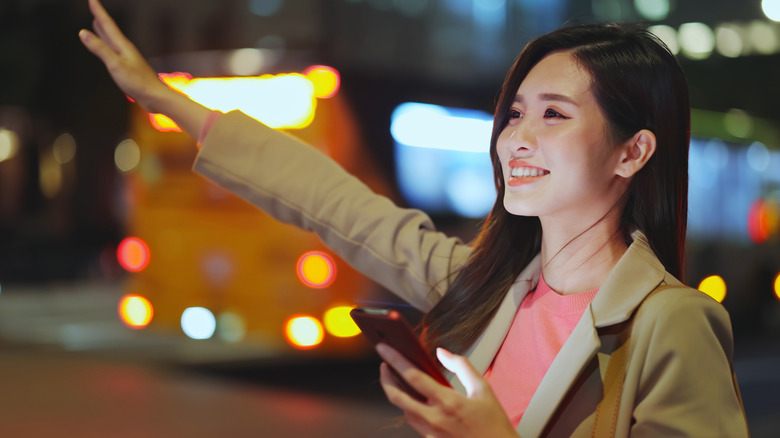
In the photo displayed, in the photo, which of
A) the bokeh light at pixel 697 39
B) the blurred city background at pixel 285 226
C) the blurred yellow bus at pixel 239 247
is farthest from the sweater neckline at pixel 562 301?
the bokeh light at pixel 697 39

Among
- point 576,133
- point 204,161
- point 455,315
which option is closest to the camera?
point 576,133

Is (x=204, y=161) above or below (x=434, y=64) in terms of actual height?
below

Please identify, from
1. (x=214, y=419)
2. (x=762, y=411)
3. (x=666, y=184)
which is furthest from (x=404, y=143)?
(x=666, y=184)

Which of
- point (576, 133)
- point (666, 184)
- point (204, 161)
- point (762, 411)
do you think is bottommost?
point (762, 411)

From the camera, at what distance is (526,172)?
1780mm

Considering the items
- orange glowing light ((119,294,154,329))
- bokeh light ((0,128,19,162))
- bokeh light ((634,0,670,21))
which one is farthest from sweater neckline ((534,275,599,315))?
bokeh light ((0,128,19,162))

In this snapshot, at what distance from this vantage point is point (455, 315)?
1945 millimetres

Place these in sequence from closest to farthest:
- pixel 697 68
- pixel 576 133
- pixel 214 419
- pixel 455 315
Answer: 1. pixel 576 133
2. pixel 455 315
3. pixel 214 419
4. pixel 697 68

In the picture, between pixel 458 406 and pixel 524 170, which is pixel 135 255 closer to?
pixel 524 170

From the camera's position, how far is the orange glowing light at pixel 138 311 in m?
8.13

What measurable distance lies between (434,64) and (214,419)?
3.76 metres

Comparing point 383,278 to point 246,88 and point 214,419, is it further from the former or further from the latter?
point 246,88

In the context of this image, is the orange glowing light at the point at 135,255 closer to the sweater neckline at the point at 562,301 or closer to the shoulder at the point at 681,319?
the sweater neckline at the point at 562,301

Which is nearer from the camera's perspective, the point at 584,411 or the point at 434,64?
the point at 584,411
